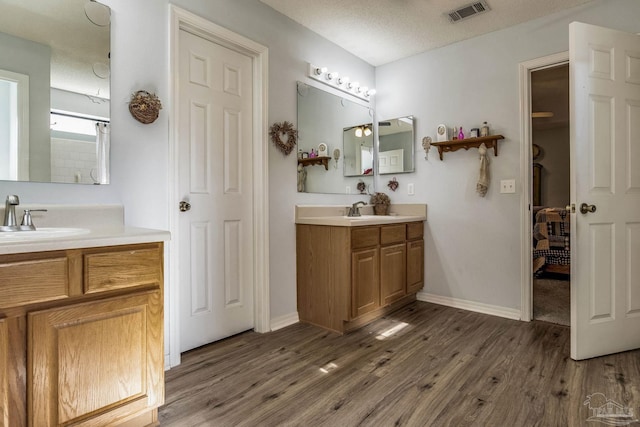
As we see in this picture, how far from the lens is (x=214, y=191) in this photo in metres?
2.40

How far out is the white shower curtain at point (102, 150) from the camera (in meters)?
1.80

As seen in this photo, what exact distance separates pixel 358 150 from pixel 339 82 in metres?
0.67

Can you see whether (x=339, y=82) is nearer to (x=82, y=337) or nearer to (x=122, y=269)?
(x=122, y=269)

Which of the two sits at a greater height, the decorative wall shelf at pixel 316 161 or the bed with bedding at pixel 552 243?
the decorative wall shelf at pixel 316 161

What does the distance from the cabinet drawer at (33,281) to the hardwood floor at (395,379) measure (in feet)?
2.55

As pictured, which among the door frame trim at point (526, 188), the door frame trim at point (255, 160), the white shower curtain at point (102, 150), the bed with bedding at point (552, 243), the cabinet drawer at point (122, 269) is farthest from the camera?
the bed with bedding at point (552, 243)

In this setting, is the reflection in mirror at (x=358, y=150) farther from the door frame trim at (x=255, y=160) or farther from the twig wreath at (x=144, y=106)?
the twig wreath at (x=144, y=106)

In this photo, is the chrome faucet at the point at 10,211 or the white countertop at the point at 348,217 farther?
the white countertop at the point at 348,217

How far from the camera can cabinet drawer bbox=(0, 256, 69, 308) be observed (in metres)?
1.10

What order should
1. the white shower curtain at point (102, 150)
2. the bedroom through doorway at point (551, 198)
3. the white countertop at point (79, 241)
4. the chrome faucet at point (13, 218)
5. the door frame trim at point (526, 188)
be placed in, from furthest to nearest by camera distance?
the bedroom through doorway at point (551, 198) < the door frame trim at point (526, 188) < the white shower curtain at point (102, 150) < the chrome faucet at point (13, 218) < the white countertop at point (79, 241)

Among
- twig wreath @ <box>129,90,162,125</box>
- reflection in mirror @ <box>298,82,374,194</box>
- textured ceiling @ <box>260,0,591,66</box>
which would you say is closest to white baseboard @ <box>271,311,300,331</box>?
reflection in mirror @ <box>298,82,374,194</box>

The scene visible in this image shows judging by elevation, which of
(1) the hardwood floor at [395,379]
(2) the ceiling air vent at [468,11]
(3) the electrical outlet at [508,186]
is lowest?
(1) the hardwood floor at [395,379]

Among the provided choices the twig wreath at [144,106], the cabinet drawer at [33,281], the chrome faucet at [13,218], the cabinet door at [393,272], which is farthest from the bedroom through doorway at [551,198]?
the chrome faucet at [13,218]

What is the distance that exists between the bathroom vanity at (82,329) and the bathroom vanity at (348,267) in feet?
4.53
